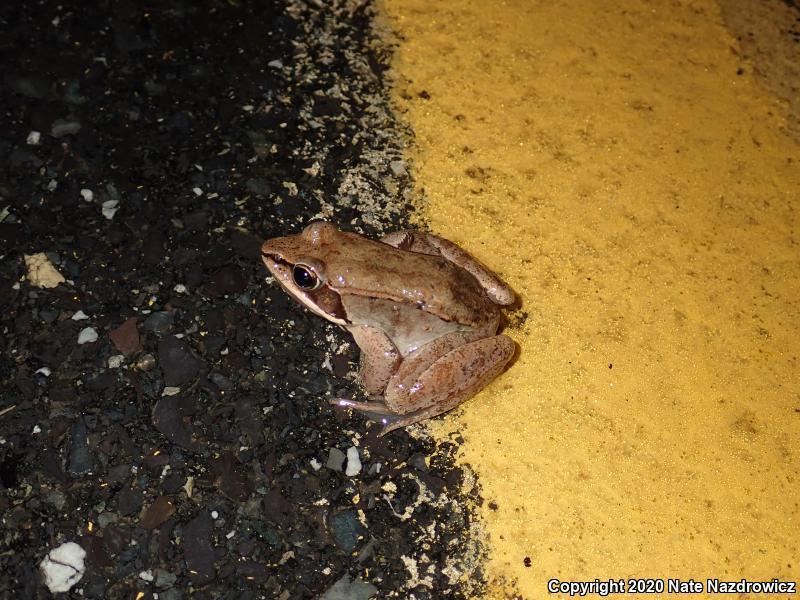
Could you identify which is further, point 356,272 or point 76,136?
point 76,136

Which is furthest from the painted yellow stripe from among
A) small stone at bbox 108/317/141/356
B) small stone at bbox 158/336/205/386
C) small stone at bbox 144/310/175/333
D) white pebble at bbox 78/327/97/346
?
white pebble at bbox 78/327/97/346

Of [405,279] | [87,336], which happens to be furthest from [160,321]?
[405,279]

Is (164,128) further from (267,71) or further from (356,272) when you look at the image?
(356,272)

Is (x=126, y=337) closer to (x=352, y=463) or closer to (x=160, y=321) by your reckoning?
(x=160, y=321)

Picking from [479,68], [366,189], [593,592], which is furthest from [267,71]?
[593,592]

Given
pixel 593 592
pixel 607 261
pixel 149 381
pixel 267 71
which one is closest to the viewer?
pixel 593 592

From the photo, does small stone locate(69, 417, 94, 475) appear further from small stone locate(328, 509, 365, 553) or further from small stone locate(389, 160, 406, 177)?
small stone locate(389, 160, 406, 177)

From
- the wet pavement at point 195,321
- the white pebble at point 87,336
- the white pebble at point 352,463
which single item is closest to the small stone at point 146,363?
the wet pavement at point 195,321
